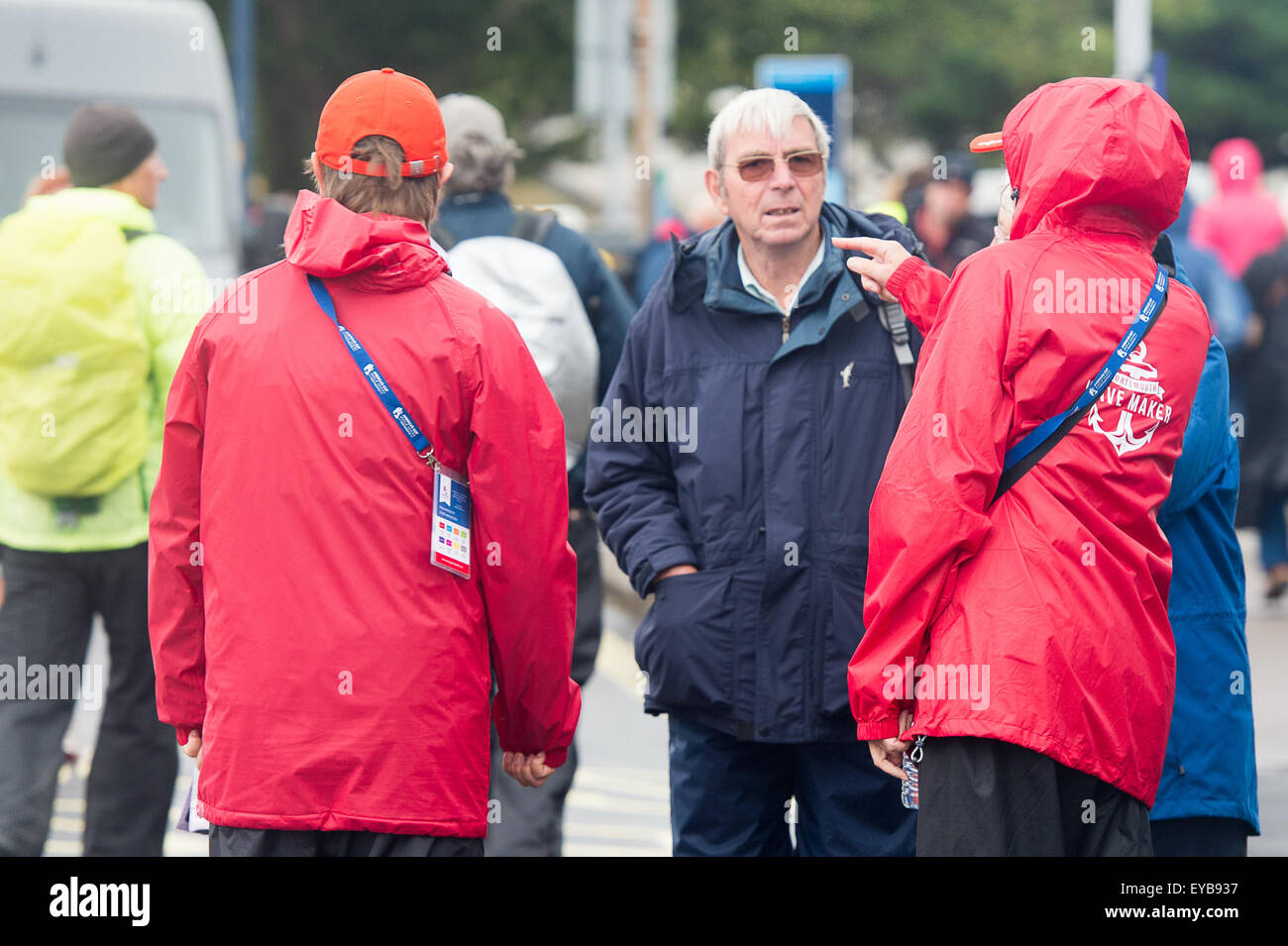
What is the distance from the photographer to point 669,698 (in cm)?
404

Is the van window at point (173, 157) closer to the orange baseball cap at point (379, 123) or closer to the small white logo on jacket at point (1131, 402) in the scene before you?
the orange baseball cap at point (379, 123)

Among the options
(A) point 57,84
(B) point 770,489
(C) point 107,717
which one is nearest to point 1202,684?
(B) point 770,489

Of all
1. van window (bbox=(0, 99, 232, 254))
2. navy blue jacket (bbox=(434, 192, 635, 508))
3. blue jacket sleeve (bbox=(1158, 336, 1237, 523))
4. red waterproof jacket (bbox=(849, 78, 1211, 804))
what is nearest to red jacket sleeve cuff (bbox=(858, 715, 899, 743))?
red waterproof jacket (bbox=(849, 78, 1211, 804))

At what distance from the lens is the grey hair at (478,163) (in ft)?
16.8

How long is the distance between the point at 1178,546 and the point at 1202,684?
0.27 metres

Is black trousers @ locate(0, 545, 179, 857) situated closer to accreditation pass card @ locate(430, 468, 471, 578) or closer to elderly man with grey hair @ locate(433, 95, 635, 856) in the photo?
elderly man with grey hair @ locate(433, 95, 635, 856)

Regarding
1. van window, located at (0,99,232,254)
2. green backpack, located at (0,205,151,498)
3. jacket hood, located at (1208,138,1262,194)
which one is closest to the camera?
green backpack, located at (0,205,151,498)

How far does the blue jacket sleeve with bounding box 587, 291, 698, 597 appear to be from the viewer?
4090mm

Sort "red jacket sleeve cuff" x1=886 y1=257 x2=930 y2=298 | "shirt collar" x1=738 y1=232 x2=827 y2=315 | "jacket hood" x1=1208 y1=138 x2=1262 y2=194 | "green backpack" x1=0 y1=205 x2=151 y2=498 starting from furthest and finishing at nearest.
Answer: "jacket hood" x1=1208 y1=138 x2=1262 y2=194 < "green backpack" x1=0 y1=205 x2=151 y2=498 < "shirt collar" x1=738 y1=232 x2=827 y2=315 < "red jacket sleeve cuff" x1=886 y1=257 x2=930 y2=298

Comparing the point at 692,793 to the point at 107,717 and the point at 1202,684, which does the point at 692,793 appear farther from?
the point at 107,717

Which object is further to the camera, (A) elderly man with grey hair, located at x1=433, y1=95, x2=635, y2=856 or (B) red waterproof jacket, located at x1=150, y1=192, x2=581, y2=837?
(A) elderly man with grey hair, located at x1=433, y1=95, x2=635, y2=856

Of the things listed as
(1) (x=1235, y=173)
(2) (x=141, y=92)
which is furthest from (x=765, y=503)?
(2) (x=141, y=92)

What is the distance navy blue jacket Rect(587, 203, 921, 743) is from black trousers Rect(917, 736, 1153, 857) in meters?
0.74

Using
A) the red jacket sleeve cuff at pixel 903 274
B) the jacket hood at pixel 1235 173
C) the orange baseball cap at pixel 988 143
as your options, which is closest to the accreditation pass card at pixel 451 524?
the red jacket sleeve cuff at pixel 903 274
